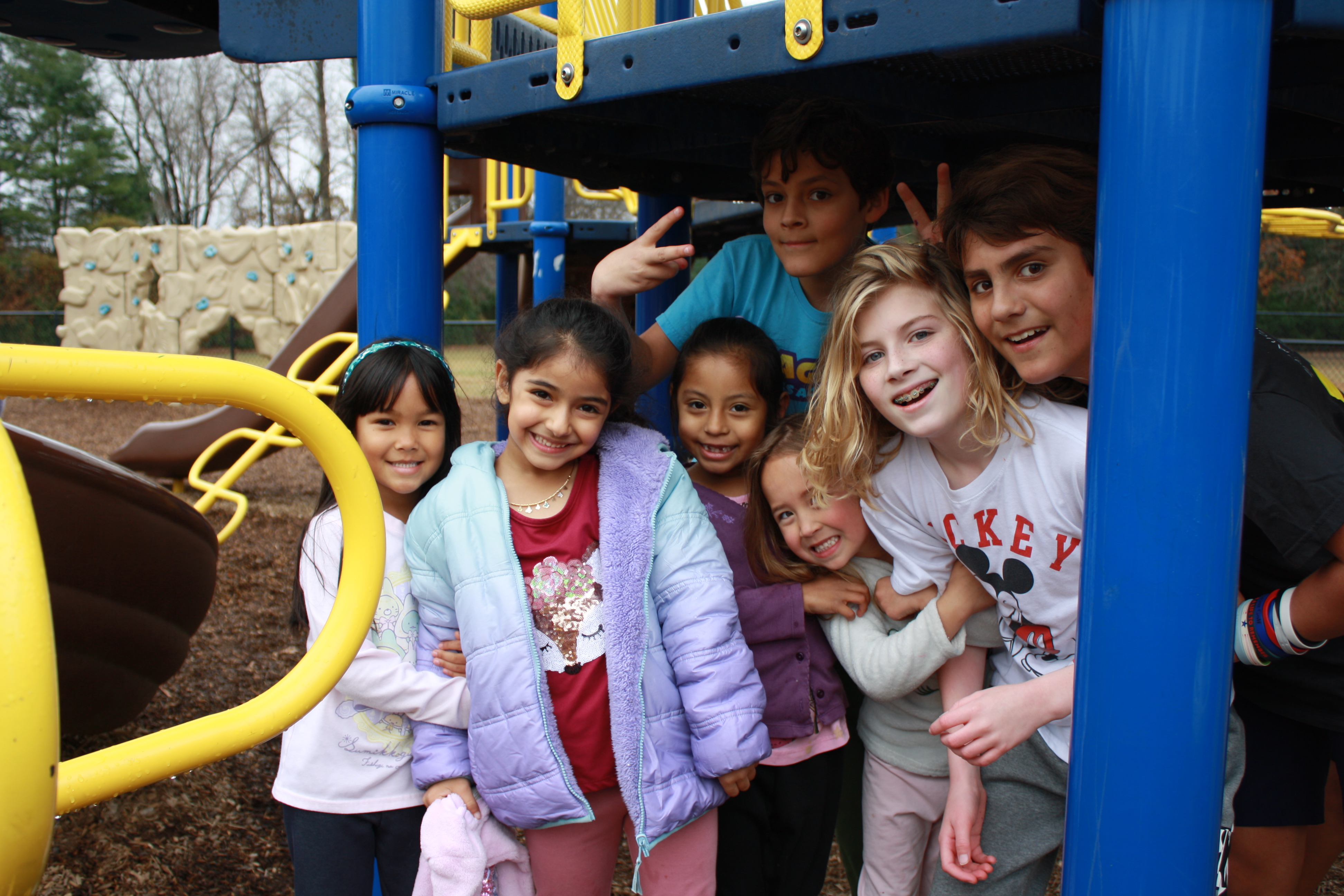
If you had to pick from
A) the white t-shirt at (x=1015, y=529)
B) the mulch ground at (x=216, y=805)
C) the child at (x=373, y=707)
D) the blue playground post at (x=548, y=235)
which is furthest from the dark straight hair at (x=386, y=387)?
the blue playground post at (x=548, y=235)

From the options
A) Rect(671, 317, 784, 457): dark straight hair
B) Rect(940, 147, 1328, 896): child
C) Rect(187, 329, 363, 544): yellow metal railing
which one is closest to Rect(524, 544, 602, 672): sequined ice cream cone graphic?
Rect(671, 317, 784, 457): dark straight hair

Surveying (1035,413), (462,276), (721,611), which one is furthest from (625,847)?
(462,276)

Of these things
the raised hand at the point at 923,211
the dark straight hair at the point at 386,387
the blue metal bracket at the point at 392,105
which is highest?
the blue metal bracket at the point at 392,105

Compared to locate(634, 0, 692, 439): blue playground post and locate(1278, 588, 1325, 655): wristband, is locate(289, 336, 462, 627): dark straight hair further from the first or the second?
locate(1278, 588, 1325, 655): wristband

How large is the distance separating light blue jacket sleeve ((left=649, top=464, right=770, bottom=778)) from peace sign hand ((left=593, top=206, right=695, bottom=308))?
0.45m

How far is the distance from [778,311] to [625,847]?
1.62 m

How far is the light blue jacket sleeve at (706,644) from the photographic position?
1.55m

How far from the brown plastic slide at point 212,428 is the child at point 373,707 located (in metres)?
5.41

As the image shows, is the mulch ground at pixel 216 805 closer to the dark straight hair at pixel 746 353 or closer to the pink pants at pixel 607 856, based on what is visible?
the pink pants at pixel 607 856

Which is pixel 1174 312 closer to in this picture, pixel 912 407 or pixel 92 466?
pixel 912 407

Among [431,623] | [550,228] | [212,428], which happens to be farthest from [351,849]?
[212,428]

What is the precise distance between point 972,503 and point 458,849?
0.94 meters

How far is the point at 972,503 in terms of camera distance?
144 centimetres

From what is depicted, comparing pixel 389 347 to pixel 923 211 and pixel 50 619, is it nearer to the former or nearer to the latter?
pixel 923 211
